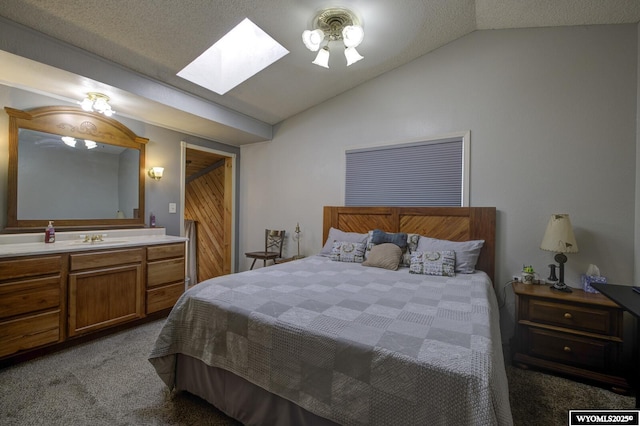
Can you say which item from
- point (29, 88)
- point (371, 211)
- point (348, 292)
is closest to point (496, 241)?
point (371, 211)

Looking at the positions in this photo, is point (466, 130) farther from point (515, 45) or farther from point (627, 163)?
point (627, 163)

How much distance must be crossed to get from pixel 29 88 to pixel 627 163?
5.12m

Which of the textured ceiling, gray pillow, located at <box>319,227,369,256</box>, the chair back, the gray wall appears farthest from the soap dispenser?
the gray wall

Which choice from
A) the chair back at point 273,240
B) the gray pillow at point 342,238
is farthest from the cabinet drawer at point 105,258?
the gray pillow at point 342,238

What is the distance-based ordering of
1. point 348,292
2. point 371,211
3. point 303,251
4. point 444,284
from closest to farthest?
point 348,292 < point 444,284 < point 371,211 < point 303,251

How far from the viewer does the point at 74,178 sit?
9.20ft

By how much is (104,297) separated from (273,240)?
2083 mm

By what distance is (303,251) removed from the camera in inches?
153

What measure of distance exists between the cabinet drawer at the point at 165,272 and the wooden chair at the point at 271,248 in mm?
937

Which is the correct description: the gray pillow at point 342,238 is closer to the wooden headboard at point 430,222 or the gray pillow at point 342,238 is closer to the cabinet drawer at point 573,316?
the wooden headboard at point 430,222

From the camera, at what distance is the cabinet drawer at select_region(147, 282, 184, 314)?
2.89m

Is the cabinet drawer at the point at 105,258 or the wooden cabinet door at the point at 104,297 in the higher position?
the cabinet drawer at the point at 105,258

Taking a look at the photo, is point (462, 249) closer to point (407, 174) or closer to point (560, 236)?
point (560, 236)

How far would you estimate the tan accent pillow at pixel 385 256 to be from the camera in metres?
2.57
